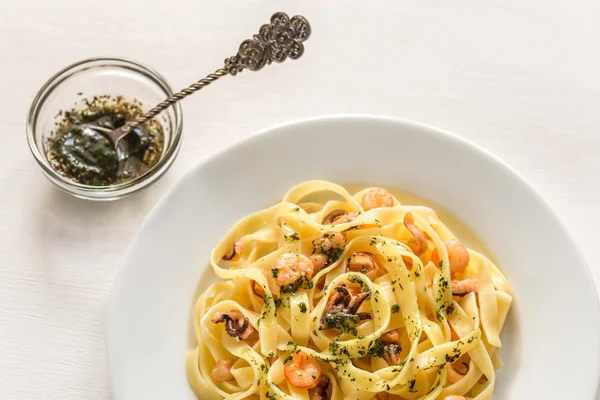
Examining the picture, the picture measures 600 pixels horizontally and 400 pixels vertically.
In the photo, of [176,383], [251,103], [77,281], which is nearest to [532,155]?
[251,103]

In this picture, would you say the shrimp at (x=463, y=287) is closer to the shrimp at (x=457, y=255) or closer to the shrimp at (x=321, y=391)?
the shrimp at (x=457, y=255)

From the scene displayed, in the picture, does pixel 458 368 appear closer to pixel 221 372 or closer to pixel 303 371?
pixel 303 371

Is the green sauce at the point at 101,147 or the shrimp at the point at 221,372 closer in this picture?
the shrimp at the point at 221,372

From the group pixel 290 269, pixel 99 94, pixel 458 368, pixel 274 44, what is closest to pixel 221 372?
pixel 290 269

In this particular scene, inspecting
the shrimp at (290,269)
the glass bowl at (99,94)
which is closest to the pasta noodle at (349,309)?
the shrimp at (290,269)

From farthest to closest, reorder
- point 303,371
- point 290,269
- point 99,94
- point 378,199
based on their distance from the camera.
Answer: point 99,94, point 378,199, point 290,269, point 303,371

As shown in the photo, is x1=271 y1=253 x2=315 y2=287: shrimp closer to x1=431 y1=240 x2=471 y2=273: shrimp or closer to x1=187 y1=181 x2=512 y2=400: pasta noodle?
x1=187 y1=181 x2=512 y2=400: pasta noodle

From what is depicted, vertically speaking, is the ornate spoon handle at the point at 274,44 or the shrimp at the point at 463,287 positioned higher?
the ornate spoon handle at the point at 274,44

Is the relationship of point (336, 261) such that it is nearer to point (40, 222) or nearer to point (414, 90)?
point (414, 90)
